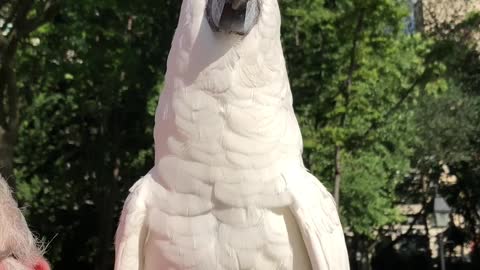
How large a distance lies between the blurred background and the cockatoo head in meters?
5.45

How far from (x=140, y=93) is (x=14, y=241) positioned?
1109cm

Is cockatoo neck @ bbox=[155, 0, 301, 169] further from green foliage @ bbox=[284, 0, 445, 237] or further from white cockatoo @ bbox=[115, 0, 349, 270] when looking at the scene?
green foliage @ bbox=[284, 0, 445, 237]

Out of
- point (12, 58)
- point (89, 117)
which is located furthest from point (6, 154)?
point (89, 117)

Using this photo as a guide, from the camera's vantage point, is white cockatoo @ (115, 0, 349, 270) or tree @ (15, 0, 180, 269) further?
tree @ (15, 0, 180, 269)

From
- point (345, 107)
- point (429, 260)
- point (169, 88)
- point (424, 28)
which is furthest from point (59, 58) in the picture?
point (429, 260)

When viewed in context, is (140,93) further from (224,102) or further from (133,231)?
(224,102)

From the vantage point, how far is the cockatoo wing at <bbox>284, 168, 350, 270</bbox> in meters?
2.87

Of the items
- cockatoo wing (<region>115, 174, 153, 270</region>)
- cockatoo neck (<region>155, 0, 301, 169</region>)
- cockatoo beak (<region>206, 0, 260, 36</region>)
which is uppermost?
cockatoo beak (<region>206, 0, 260, 36</region>)

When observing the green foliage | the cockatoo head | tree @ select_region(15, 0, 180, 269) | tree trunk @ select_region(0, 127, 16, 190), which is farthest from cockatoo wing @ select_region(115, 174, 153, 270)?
the green foliage

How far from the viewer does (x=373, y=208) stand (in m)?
14.9

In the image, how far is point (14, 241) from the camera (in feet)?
7.37

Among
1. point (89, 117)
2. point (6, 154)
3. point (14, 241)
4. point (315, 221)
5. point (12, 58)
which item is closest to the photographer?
point (14, 241)

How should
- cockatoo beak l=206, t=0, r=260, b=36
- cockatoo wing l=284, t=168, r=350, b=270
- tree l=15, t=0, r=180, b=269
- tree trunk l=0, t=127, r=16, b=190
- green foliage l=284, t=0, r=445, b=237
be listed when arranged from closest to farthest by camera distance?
cockatoo beak l=206, t=0, r=260, b=36, cockatoo wing l=284, t=168, r=350, b=270, tree trunk l=0, t=127, r=16, b=190, tree l=15, t=0, r=180, b=269, green foliage l=284, t=0, r=445, b=237

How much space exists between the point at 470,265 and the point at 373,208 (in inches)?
519
